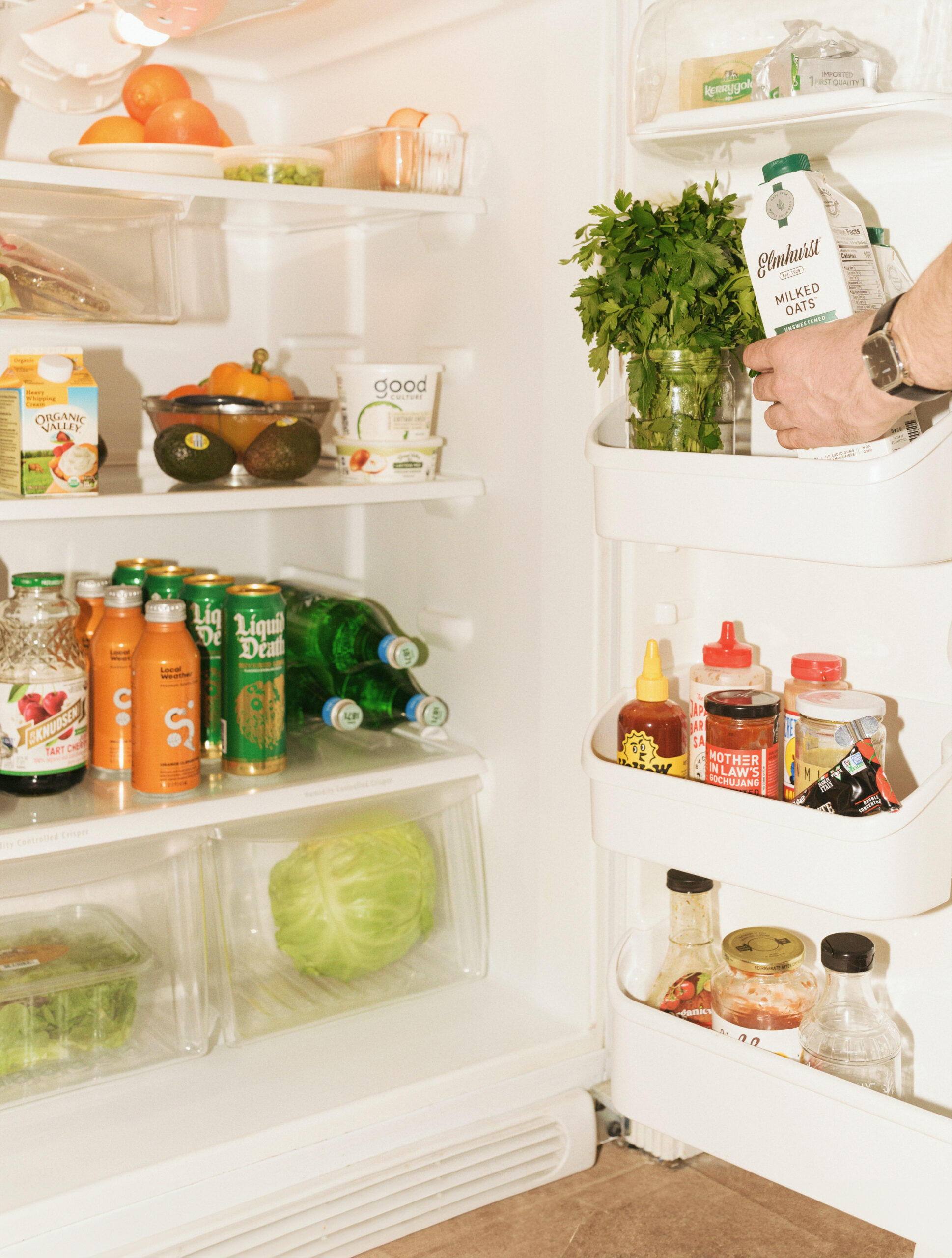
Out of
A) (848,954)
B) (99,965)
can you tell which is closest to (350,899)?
(99,965)

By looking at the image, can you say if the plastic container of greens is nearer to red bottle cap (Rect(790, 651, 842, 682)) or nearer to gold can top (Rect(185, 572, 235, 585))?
gold can top (Rect(185, 572, 235, 585))

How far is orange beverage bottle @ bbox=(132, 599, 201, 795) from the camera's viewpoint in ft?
4.48

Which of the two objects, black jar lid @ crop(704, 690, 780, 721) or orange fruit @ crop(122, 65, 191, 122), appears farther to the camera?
orange fruit @ crop(122, 65, 191, 122)

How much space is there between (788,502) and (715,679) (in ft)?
0.72

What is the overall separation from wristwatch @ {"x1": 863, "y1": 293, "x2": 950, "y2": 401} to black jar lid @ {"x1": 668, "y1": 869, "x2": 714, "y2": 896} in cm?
50

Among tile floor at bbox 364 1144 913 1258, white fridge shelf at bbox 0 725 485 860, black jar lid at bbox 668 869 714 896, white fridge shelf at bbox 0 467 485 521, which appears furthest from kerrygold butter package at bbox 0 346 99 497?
tile floor at bbox 364 1144 913 1258

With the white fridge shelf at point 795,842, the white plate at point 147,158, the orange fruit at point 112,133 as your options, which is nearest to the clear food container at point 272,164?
the white plate at point 147,158

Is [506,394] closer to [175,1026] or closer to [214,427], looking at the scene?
[214,427]

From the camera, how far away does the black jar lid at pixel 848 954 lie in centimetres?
106

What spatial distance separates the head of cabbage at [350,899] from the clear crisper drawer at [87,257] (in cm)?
65

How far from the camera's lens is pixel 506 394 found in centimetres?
148

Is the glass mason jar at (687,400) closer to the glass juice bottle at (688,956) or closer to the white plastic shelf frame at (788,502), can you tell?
the white plastic shelf frame at (788,502)

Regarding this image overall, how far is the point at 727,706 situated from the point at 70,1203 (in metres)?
0.73

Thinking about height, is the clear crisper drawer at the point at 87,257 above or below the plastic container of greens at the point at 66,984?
above
